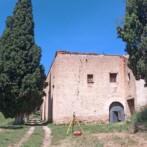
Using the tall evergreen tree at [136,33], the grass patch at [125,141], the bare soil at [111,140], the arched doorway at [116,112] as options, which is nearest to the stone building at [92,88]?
the arched doorway at [116,112]

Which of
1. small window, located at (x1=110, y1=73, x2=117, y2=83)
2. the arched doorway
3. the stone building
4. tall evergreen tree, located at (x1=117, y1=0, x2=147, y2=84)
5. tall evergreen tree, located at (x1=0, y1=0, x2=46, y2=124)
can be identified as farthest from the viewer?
small window, located at (x1=110, y1=73, x2=117, y2=83)

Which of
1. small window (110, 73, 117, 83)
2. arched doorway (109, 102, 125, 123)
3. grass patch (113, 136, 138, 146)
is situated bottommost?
grass patch (113, 136, 138, 146)

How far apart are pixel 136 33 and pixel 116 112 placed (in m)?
15.4

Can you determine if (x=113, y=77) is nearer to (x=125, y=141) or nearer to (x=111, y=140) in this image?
(x=111, y=140)

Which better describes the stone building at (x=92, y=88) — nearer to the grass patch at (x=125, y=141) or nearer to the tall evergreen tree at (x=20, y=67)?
the tall evergreen tree at (x=20, y=67)

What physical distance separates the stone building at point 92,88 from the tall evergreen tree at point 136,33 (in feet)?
41.0

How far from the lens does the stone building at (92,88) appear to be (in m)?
29.9

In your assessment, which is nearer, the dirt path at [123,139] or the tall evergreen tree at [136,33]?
the dirt path at [123,139]

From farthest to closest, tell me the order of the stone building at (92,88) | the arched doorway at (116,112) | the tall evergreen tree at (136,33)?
1. the arched doorway at (116,112)
2. the stone building at (92,88)
3. the tall evergreen tree at (136,33)

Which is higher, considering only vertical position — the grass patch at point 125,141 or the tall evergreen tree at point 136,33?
the tall evergreen tree at point 136,33

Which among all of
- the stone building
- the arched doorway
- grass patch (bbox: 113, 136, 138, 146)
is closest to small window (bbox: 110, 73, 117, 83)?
the stone building

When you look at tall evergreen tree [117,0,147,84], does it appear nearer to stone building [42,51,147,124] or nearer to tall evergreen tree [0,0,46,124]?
tall evergreen tree [0,0,46,124]

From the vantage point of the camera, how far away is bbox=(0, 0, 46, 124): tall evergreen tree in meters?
26.5

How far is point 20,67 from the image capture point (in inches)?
1071
